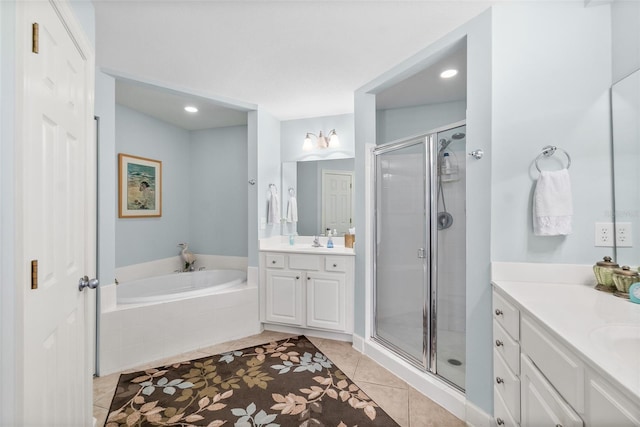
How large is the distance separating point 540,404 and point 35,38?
220cm

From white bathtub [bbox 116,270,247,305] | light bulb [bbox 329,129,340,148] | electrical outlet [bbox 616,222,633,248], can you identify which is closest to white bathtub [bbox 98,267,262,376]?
white bathtub [bbox 116,270,247,305]

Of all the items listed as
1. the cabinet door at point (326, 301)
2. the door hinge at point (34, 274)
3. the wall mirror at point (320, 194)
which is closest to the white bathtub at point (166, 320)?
the cabinet door at point (326, 301)

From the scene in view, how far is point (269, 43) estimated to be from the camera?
1940 mm

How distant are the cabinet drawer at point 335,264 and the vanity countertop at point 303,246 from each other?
0.20ft

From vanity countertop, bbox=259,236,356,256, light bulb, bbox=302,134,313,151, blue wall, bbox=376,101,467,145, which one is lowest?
vanity countertop, bbox=259,236,356,256

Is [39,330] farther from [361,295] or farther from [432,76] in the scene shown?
[432,76]

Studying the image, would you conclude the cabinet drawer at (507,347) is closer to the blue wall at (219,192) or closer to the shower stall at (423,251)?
the shower stall at (423,251)

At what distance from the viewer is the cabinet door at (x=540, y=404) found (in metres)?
0.91

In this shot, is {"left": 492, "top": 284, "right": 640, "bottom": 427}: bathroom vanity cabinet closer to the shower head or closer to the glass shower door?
the glass shower door

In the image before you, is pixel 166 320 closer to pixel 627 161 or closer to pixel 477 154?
pixel 477 154

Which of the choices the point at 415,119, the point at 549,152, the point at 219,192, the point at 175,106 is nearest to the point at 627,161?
the point at 549,152

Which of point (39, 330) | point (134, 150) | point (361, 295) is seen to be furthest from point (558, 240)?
point (134, 150)

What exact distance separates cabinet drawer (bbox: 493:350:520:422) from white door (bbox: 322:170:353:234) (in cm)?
182

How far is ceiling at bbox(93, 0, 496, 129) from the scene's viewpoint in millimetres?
1620
